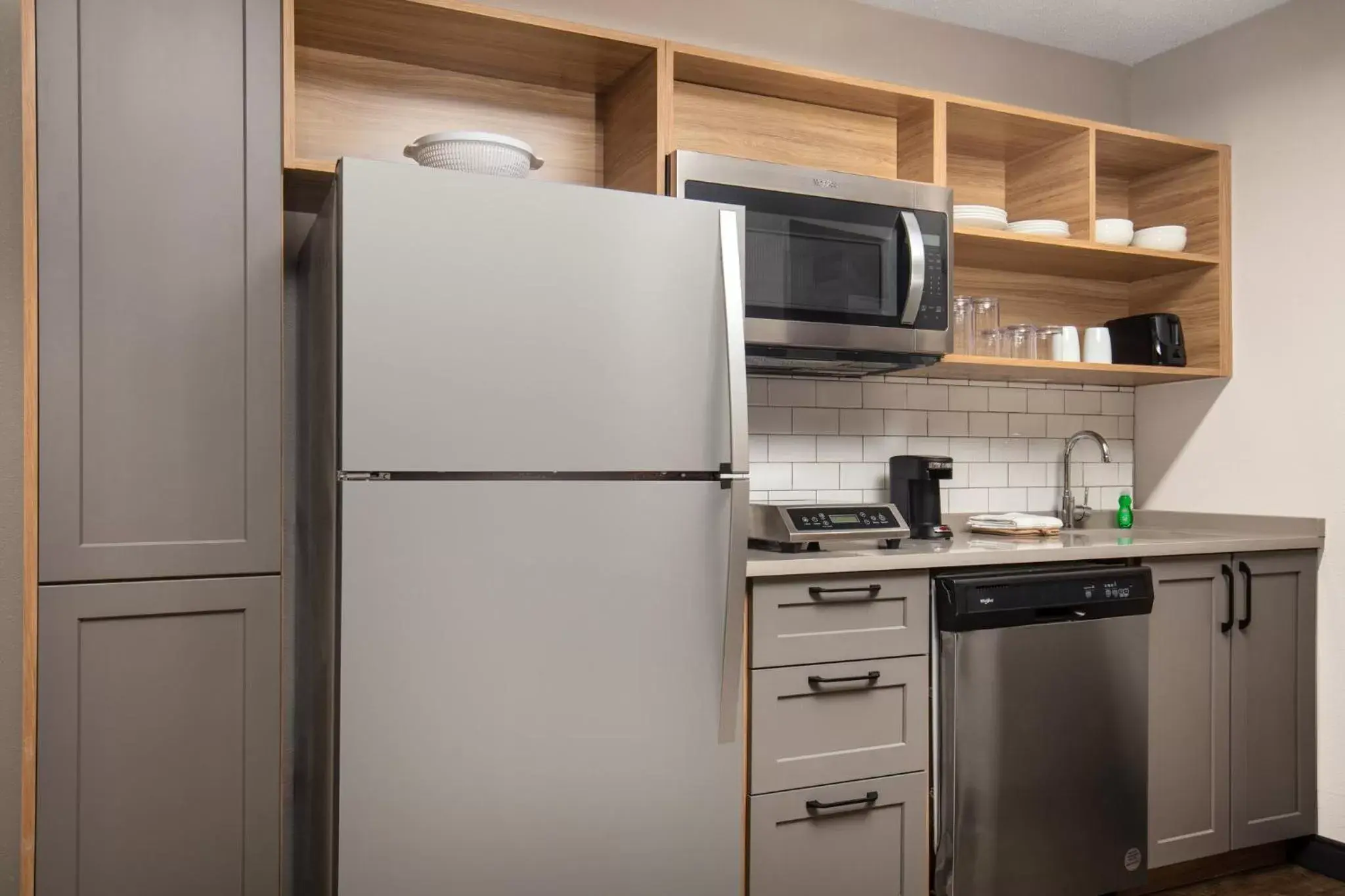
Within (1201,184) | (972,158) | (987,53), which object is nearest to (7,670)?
(972,158)

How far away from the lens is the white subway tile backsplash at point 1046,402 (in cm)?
346

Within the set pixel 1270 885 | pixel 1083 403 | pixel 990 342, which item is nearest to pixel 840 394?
pixel 990 342

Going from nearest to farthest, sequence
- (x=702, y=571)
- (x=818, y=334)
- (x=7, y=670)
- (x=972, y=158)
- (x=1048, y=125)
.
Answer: (x=702, y=571), (x=7, y=670), (x=818, y=334), (x=1048, y=125), (x=972, y=158)

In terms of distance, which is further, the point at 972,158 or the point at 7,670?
the point at 972,158

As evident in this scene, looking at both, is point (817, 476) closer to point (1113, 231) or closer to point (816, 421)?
point (816, 421)

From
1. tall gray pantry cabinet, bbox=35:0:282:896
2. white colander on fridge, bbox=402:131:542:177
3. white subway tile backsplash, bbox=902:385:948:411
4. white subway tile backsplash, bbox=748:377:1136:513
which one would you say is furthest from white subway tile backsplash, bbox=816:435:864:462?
tall gray pantry cabinet, bbox=35:0:282:896

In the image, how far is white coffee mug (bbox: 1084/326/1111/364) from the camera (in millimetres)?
3205

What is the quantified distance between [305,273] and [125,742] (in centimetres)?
107

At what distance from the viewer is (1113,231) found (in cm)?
319

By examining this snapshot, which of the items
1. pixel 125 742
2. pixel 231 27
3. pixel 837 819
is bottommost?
pixel 837 819

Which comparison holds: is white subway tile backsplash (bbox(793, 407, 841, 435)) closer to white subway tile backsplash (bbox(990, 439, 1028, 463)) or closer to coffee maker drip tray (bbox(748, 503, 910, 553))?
coffee maker drip tray (bbox(748, 503, 910, 553))

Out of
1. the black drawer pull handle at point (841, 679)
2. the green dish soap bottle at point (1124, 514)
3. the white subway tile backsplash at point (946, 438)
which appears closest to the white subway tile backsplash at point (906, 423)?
the white subway tile backsplash at point (946, 438)

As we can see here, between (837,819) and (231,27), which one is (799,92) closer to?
(231,27)

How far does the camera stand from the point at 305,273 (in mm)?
2371
